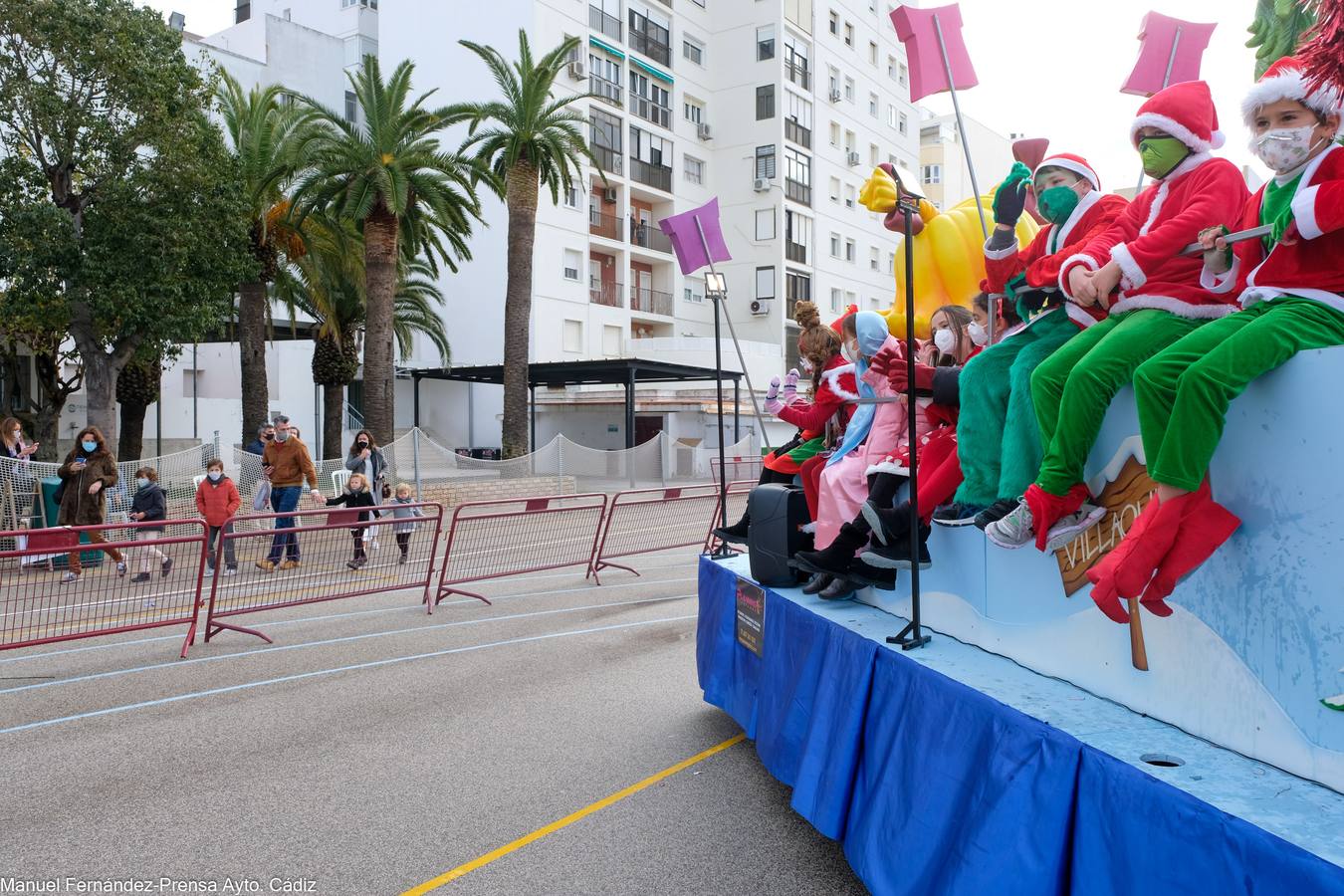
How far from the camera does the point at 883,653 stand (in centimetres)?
335

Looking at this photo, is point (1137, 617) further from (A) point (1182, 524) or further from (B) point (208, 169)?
(B) point (208, 169)

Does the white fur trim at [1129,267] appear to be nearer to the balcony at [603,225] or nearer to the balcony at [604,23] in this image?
the balcony at [603,225]

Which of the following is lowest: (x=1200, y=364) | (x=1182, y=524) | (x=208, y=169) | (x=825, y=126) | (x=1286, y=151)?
(x=1182, y=524)

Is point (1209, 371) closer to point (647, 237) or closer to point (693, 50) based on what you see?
point (647, 237)

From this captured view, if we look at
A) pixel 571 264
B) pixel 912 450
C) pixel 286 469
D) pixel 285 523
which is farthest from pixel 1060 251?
pixel 571 264

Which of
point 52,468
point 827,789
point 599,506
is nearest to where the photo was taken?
point 827,789

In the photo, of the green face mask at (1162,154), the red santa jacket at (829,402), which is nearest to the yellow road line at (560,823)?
the red santa jacket at (829,402)

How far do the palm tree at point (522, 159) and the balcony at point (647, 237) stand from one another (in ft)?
52.4

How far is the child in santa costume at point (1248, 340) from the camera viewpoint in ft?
7.00

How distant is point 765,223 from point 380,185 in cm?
2748

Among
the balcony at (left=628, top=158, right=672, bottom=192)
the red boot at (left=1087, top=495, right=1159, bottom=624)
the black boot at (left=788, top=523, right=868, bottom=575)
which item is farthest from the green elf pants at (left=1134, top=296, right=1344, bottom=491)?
the balcony at (left=628, top=158, right=672, bottom=192)

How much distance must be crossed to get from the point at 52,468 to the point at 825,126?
143 ft

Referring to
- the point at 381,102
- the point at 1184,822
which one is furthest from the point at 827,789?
the point at 381,102

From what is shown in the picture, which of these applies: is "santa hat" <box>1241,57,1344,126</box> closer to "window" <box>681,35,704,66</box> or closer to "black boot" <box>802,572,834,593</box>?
"black boot" <box>802,572,834,593</box>
